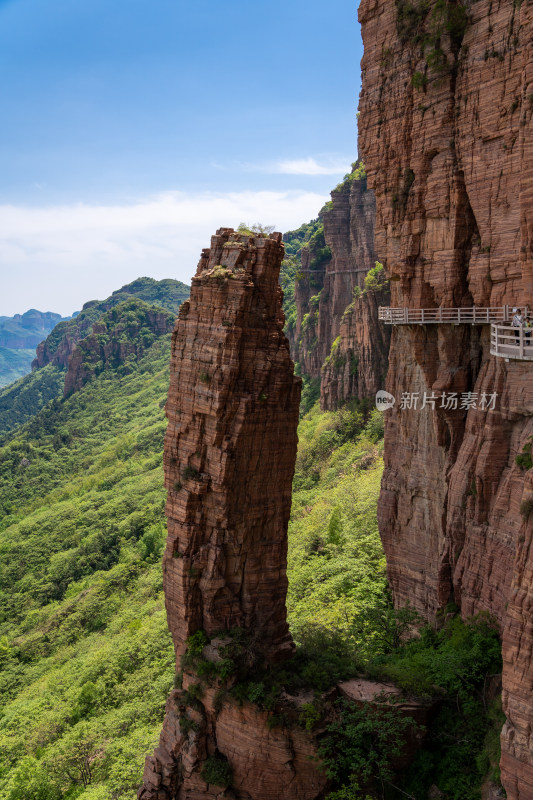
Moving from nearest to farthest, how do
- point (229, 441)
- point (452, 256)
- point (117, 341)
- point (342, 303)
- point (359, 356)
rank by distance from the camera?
1. point (229, 441)
2. point (452, 256)
3. point (359, 356)
4. point (342, 303)
5. point (117, 341)

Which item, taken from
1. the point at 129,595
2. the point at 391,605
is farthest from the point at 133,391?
the point at 391,605

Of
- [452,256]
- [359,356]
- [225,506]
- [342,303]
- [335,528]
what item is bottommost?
[335,528]

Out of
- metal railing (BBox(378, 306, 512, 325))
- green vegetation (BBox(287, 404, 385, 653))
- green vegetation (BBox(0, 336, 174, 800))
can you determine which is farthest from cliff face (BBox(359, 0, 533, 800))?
green vegetation (BBox(0, 336, 174, 800))

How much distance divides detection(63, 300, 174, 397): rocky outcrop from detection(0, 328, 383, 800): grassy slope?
36.9 meters

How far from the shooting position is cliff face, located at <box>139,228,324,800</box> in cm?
1988

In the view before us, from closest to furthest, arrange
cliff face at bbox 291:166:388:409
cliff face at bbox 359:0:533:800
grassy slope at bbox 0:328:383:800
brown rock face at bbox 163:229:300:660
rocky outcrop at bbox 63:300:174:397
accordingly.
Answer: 1. brown rock face at bbox 163:229:300:660
2. cliff face at bbox 359:0:533:800
3. grassy slope at bbox 0:328:383:800
4. cliff face at bbox 291:166:388:409
5. rocky outcrop at bbox 63:300:174:397

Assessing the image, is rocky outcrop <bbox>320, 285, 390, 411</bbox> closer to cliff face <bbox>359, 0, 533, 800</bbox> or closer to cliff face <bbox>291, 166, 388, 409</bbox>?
cliff face <bbox>291, 166, 388, 409</bbox>

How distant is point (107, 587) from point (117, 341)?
94299mm

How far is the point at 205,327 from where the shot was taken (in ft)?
67.8

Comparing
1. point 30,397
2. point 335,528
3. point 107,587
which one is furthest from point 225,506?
point 30,397

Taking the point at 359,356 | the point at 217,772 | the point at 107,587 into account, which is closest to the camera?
the point at 217,772

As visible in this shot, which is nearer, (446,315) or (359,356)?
(446,315)

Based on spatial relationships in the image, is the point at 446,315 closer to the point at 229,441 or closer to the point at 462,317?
the point at 462,317

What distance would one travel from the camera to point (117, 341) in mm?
142000
